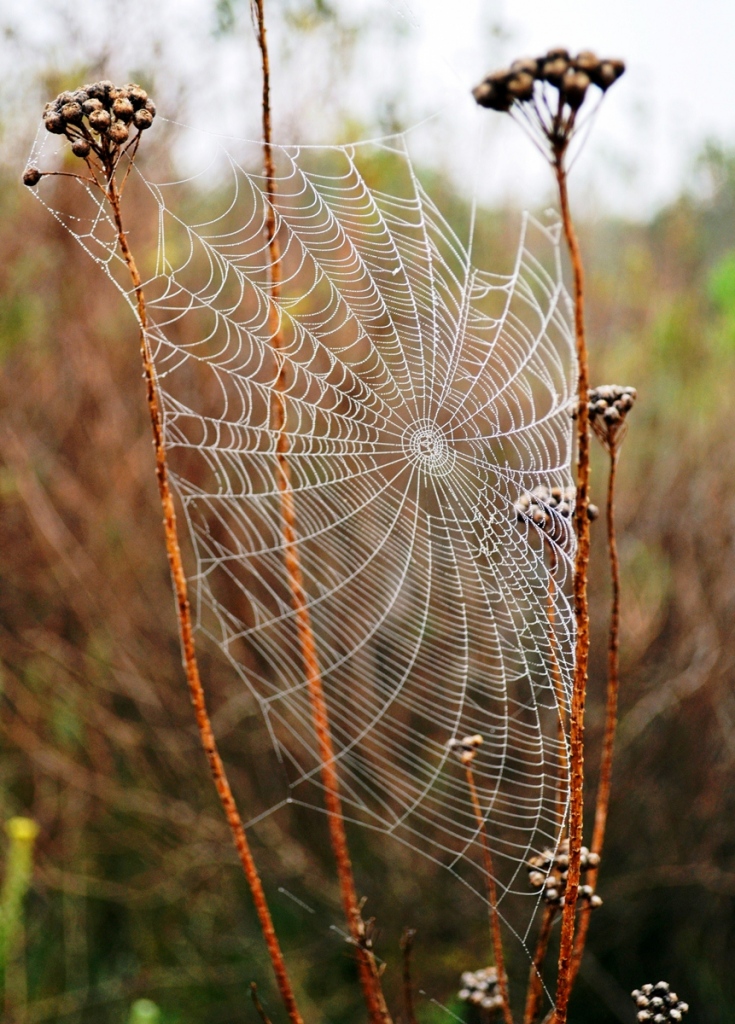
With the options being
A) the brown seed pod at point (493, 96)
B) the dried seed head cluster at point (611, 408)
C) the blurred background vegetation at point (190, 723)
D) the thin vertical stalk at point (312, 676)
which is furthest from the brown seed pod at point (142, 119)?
the blurred background vegetation at point (190, 723)

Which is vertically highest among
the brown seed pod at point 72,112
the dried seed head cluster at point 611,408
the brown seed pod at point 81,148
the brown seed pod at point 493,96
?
the brown seed pod at point 72,112

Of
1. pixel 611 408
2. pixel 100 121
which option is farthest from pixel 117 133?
pixel 611 408

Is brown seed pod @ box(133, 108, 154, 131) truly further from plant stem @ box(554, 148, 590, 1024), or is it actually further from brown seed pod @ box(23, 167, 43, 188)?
plant stem @ box(554, 148, 590, 1024)

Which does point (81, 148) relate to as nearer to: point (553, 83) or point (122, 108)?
point (122, 108)

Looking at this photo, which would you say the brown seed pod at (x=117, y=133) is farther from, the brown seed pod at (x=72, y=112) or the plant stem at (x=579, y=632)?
the plant stem at (x=579, y=632)

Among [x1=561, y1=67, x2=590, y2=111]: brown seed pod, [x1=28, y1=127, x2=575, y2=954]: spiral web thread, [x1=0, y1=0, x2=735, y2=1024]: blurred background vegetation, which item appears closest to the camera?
[x1=561, y1=67, x2=590, y2=111]: brown seed pod

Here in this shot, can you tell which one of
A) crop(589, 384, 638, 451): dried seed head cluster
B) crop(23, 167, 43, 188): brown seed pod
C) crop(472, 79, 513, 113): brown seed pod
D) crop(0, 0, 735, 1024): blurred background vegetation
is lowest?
crop(0, 0, 735, 1024): blurred background vegetation

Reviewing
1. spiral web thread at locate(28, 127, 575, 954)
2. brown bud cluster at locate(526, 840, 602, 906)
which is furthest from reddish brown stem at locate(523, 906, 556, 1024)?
spiral web thread at locate(28, 127, 575, 954)

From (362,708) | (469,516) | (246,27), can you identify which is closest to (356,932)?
(469,516)
